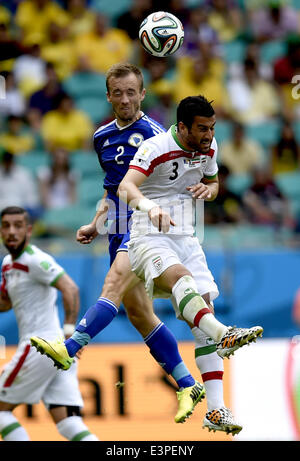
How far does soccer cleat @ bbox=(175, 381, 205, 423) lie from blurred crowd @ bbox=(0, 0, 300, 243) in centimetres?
540

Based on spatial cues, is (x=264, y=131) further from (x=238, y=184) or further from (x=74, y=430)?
(x=74, y=430)

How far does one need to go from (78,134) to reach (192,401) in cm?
793

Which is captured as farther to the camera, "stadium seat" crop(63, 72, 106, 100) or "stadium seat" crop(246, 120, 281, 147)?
"stadium seat" crop(63, 72, 106, 100)

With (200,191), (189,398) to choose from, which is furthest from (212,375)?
(200,191)

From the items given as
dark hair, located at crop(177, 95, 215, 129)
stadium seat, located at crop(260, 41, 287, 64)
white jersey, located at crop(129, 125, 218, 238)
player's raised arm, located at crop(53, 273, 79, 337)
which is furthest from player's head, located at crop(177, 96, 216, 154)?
stadium seat, located at crop(260, 41, 287, 64)

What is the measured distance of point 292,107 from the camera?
1572cm

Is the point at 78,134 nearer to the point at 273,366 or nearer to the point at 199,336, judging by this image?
the point at 273,366

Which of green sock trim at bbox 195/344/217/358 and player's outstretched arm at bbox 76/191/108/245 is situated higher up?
player's outstretched arm at bbox 76/191/108/245

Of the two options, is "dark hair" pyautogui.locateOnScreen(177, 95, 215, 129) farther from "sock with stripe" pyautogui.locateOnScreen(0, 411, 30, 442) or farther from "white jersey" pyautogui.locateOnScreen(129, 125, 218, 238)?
"sock with stripe" pyautogui.locateOnScreen(0, 411, 30, 442)

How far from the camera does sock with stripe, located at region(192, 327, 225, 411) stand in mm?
7281

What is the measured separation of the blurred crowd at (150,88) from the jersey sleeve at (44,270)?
4.05m

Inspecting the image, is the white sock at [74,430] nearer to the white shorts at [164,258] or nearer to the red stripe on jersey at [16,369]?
the red stripe on jersey at [16,369]

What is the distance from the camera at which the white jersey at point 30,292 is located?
9.16m

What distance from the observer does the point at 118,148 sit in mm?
7902
